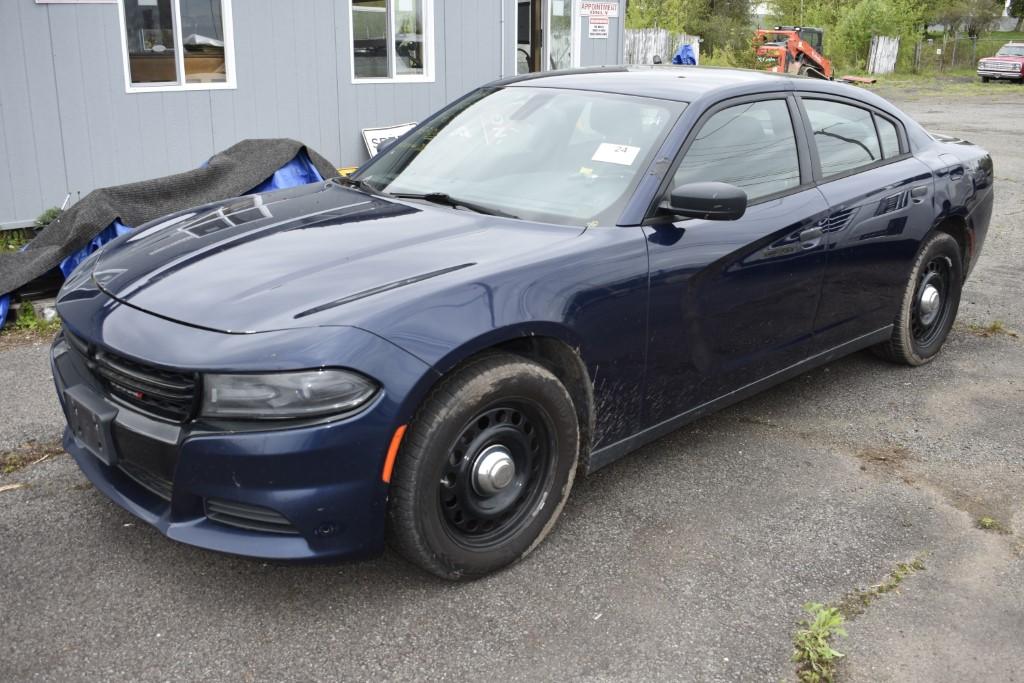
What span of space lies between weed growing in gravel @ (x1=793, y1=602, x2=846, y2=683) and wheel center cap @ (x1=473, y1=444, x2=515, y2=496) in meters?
1.00

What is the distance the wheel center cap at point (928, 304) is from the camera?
515 centimetres

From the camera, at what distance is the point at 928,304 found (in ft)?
17.0

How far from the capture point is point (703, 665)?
275 cm

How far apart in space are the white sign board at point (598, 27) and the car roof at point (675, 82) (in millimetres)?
7726

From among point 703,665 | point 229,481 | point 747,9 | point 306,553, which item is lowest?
point 703,665

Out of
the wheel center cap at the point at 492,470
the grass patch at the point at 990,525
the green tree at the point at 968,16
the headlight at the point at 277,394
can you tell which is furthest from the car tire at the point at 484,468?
the green tree at the point at 968,16

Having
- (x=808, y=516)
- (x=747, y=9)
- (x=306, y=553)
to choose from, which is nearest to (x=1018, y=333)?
(x=808, y=516)

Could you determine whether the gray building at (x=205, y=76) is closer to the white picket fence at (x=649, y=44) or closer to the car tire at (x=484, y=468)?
the car tire at (x=484, y=468)

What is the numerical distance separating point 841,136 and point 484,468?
261cm

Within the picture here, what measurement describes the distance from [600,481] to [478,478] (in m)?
1.01

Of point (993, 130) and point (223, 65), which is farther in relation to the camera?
point (993, 130)

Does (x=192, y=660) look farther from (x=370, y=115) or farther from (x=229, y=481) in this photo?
(x=370, y=115)

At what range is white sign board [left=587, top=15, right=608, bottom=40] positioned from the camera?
11914 millimetres

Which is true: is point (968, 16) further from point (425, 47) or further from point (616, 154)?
point (616, 154)
